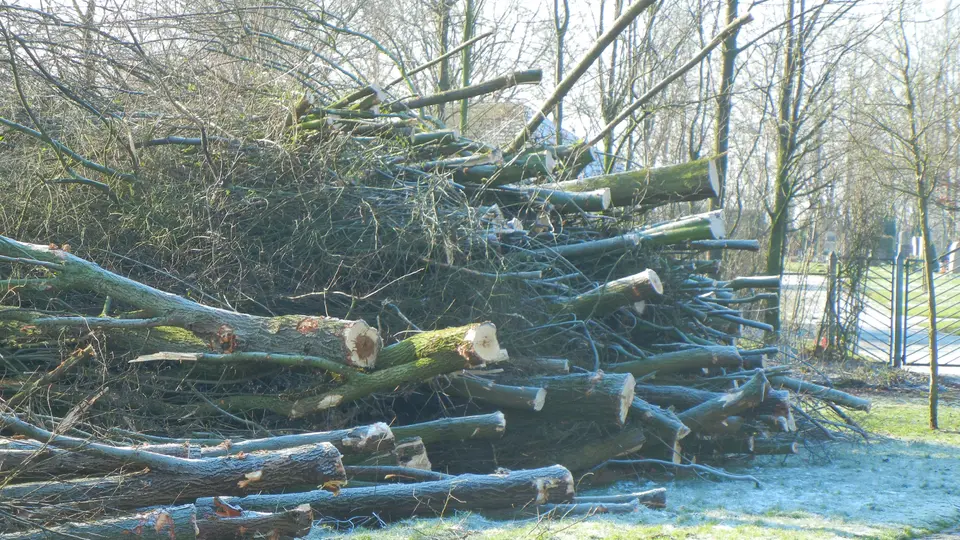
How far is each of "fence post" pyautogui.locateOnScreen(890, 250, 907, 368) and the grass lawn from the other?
5.21 m

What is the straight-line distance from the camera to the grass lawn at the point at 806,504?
4.53 m

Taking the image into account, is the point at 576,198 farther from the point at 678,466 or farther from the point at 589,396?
the point at 678,466

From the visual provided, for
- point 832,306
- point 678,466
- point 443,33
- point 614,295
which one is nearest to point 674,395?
point 678,466

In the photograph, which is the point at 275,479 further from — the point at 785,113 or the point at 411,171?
the point at 785,113

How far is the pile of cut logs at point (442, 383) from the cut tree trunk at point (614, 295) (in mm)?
16

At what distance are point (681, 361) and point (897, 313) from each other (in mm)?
7501

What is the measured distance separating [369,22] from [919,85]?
26.5 feet

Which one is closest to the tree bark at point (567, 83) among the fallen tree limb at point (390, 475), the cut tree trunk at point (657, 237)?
the cut tree trunk at point (657, 237)

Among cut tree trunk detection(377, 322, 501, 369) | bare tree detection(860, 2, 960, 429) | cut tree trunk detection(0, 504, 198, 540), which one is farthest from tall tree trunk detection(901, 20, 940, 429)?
cut tree trunk detection(0, 504, 198, 540)

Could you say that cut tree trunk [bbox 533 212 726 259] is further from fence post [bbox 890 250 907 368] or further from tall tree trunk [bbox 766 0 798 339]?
fence post [bbox 890 250 907 368]

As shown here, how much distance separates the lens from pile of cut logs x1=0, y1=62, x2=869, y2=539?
3777 millimetres

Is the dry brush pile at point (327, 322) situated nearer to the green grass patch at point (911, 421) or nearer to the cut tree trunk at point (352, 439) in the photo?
the cut tree trunk at point (352, 439)

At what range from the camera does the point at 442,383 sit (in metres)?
5.62

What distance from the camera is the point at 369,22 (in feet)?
45.0
